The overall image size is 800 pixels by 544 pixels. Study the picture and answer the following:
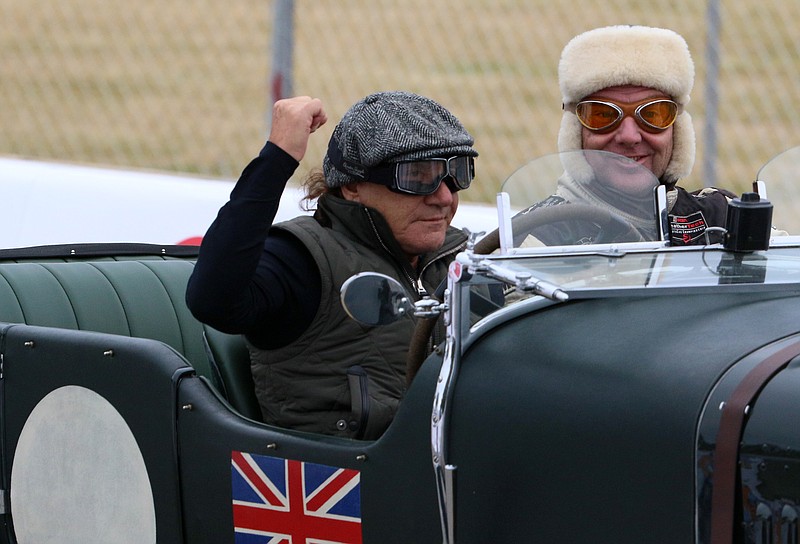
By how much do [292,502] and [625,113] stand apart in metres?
1.35

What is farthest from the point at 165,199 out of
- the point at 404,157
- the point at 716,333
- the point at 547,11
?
the point at 716,333

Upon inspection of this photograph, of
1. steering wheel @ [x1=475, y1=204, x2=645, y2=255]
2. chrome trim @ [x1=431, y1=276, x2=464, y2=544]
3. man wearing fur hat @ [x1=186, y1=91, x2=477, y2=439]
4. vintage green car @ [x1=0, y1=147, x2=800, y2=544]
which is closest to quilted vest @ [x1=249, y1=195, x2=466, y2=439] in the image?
man wearing fur hat @ [x1=186, y1=91, x2=477, y2=439]

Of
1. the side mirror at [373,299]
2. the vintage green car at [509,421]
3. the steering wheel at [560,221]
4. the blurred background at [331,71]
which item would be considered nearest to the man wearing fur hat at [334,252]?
the vintage green car at [509,421]

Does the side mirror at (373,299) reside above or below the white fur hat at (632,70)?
below

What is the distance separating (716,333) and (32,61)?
21.2ft

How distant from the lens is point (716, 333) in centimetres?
184

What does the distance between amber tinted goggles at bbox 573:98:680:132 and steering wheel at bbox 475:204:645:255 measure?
88cm

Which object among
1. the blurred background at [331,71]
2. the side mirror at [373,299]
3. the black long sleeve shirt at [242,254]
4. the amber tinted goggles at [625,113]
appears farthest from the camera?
the blurred background at [331,71]

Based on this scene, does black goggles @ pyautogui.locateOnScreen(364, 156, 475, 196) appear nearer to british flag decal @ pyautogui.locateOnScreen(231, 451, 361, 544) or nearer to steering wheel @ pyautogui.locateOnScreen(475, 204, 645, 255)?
steering wheel @ pyautogui.locateOnScreen(475, 204, 645, 255)

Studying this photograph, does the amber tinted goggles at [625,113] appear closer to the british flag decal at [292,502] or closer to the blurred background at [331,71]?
the british flag decal at [292,502]

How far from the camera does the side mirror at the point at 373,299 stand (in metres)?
1.92

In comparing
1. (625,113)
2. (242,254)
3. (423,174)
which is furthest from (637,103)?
(242,254)

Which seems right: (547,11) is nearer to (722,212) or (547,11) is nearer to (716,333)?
(722,212)

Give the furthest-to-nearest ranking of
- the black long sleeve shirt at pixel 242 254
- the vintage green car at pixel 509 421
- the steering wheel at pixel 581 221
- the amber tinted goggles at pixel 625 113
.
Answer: the amber tinted goggles at pixel 625 113 → the black long sleeve shirt at pixel 242 254 → the steering wheel at pixel 581 221 → the vintage green car at pixel 509 421
